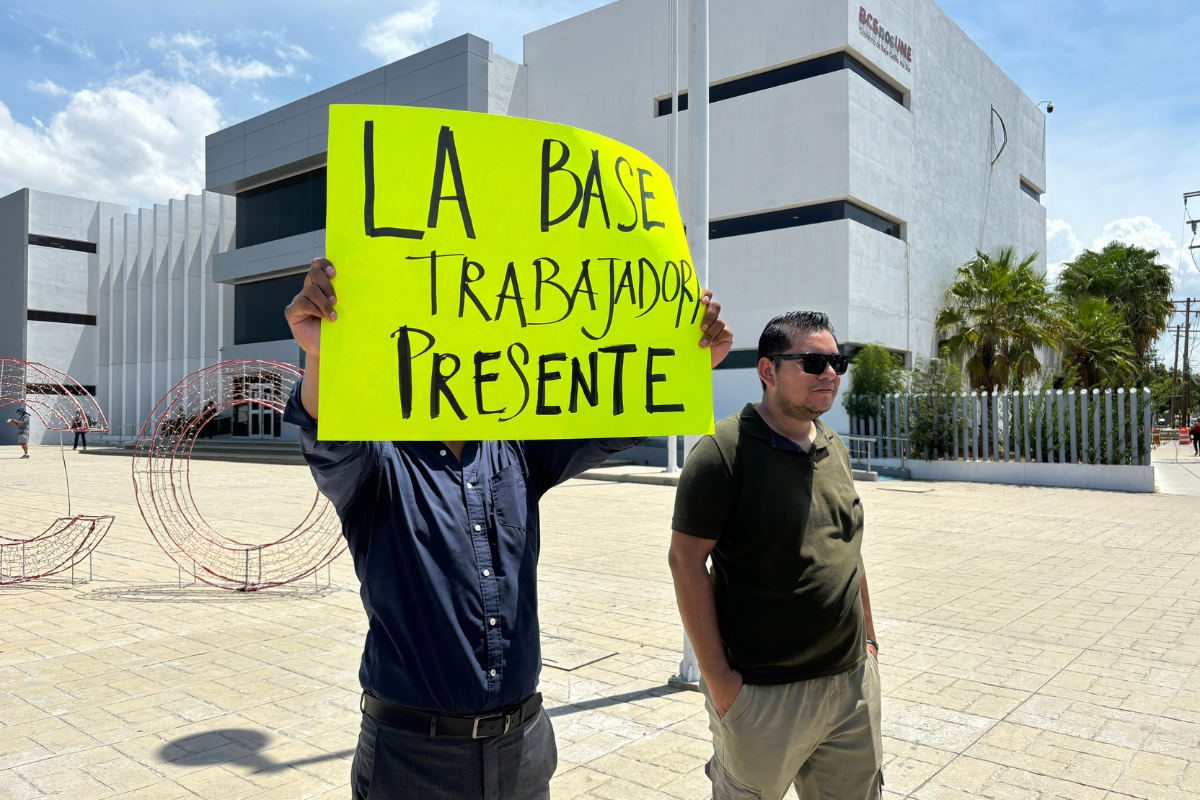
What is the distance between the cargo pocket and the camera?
2.47m

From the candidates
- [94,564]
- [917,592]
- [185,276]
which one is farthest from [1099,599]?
[185,276]

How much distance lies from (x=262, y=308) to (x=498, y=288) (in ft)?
119

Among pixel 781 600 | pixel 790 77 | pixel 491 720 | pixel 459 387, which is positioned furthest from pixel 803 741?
pixel 790 77

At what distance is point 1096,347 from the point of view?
30844 mm

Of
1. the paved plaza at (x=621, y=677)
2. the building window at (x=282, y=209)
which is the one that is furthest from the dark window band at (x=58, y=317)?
the paved plaza at (x=621, y=677)

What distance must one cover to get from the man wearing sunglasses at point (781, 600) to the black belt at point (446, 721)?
71 cm

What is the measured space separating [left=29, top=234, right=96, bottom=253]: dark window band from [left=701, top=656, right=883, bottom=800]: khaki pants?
166 ft

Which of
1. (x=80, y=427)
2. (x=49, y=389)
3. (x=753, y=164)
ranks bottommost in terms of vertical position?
(x=80, y=427)

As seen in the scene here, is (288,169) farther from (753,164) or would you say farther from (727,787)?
(727,787)

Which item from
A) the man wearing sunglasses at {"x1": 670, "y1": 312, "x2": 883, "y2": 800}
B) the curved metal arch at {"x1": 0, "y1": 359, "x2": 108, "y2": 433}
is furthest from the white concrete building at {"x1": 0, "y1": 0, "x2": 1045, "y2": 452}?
the man wearing sunglasses at {"x1": 670, "y1": 312, "x2": 883, "y2": 800}

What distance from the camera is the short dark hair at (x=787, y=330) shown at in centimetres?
265

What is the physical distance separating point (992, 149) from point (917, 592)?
107 feet

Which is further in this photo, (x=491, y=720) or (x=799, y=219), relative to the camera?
(x=799, y=219)

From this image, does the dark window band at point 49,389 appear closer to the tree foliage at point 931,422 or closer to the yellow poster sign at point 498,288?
the yellow poster sign at point 498,288
